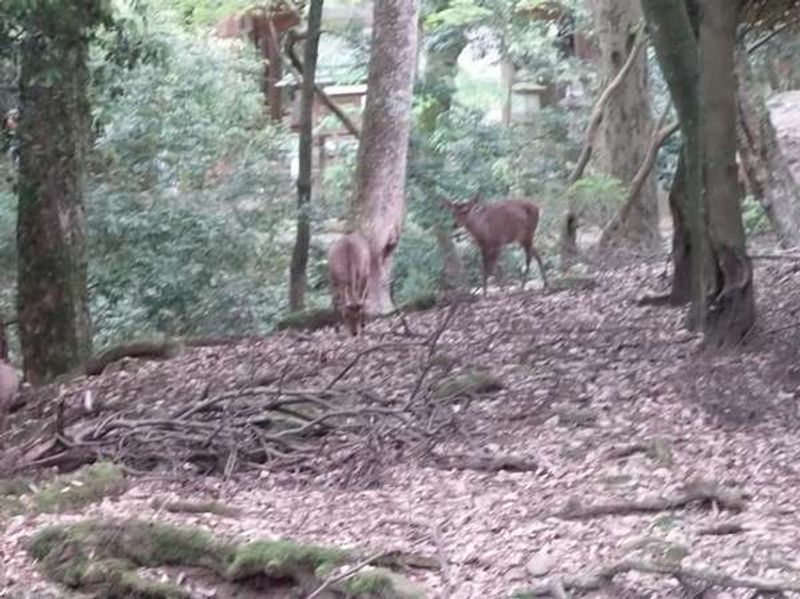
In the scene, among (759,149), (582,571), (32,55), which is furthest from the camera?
(759,149)

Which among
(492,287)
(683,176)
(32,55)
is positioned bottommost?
(492,287)

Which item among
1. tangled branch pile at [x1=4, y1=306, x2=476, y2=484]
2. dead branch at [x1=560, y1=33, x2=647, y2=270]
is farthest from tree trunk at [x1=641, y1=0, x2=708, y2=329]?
dead branch at [x1=560, y1=33, x2=647, y2=270]

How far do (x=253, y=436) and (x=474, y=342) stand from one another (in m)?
3.27

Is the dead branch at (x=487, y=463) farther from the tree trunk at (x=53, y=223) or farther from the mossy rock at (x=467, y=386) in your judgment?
the tree trunk at (x=53, y=223)

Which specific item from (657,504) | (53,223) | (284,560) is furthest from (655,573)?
(53,223)

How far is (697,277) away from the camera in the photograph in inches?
410

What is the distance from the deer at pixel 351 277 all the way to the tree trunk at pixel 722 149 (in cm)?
447

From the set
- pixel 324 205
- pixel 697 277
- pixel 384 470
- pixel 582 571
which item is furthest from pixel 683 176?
pixel 324 205

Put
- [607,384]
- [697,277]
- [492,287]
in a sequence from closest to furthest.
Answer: [607,384] → [697,277] → [492,287]

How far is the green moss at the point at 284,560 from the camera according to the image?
6266 millimetres

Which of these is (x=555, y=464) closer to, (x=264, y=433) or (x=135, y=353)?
(x=264, y=433)

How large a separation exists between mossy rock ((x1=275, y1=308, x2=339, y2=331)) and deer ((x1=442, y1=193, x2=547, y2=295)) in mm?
2450

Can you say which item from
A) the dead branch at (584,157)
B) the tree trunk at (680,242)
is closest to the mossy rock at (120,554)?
the tree trunk at (680,242)

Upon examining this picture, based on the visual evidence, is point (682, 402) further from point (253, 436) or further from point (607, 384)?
point (253, 436)
